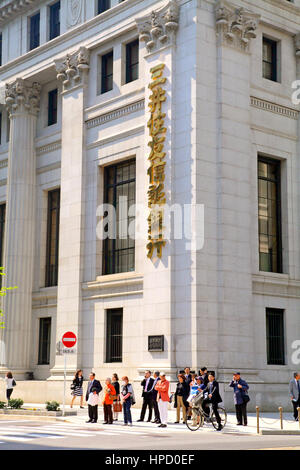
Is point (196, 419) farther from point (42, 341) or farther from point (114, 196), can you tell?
point (42, 341)

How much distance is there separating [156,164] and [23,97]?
1439 cm

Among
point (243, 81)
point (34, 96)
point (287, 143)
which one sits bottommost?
point (287, 143)

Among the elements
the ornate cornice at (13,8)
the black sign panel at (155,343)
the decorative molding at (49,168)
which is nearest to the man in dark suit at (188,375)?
the black sign panel at (155,343)

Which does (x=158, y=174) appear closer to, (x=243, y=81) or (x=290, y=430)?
(x=243, y=81)

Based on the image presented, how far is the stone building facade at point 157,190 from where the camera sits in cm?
3275

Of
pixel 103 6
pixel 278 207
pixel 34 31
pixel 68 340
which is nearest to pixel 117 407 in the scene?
pixel 68 340

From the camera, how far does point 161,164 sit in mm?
34000

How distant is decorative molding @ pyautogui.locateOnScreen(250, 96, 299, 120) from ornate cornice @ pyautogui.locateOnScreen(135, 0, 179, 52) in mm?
4906

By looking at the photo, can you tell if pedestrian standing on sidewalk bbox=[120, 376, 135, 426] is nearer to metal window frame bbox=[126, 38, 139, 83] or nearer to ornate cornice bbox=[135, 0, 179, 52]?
ornate cornice bbox=[135, 0, 179, 52]

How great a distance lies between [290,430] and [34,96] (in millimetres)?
28720

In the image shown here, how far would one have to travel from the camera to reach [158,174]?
3419cm

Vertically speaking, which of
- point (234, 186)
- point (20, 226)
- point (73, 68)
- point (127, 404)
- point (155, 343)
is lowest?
point (127, 404)

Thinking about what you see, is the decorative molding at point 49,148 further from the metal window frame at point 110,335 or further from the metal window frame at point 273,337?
the metal window frame at point 273,337

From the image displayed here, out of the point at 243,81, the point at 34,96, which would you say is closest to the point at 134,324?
the point at 243,81
